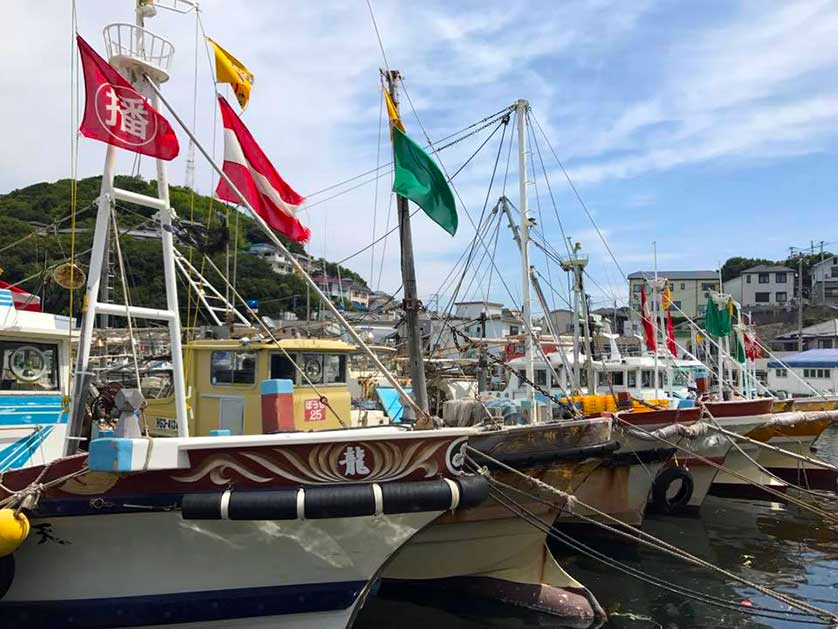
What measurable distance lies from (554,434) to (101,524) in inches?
230

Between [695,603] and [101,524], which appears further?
[695,603]

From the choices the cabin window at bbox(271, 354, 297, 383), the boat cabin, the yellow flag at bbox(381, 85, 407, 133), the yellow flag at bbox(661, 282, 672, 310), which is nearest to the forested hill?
the boat cabin

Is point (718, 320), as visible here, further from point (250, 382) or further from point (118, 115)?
point (118, 115)

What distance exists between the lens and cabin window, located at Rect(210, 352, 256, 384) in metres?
9.76

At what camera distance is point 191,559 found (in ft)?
20.5

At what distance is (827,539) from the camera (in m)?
13.5

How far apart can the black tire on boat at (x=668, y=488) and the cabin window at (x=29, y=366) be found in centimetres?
1090

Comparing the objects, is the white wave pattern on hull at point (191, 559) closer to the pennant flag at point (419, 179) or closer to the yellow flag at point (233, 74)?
the pennant flag at point (419, 179)

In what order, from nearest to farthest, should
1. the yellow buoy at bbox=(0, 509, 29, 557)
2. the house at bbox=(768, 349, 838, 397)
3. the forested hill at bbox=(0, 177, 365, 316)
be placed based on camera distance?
the yellow buoy at bbox=(0, 509, 29, 557), the forested hill at bbox=(0, 177, 365, 316), the house at bbox=(768, 349, 838, 397)

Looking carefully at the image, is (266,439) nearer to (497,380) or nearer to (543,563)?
(543,563)

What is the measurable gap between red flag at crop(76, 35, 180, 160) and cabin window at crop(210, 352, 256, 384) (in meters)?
3.75

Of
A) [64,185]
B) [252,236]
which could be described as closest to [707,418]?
[64,185]

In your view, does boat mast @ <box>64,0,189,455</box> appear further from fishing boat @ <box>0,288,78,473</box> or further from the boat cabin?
the boat cabin

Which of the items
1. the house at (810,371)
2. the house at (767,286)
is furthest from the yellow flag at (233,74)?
the house at (767,286)
